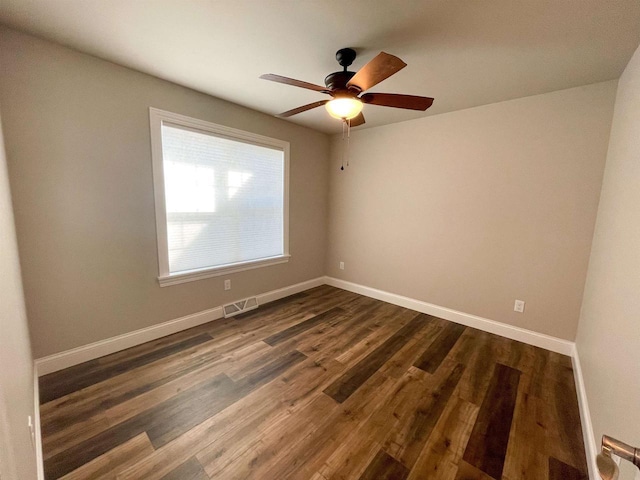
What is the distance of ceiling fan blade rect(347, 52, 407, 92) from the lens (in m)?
1.35

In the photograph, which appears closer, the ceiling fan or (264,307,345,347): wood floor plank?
the ceiling fan

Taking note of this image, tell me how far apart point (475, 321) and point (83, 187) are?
4.02m

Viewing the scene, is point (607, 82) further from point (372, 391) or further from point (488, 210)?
point (372, 391)

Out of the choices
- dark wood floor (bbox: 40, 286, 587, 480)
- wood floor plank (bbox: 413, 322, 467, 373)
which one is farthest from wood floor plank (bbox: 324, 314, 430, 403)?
wood floor plank (bbox: 413, 322, 467, 373)

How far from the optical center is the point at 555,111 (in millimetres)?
2342

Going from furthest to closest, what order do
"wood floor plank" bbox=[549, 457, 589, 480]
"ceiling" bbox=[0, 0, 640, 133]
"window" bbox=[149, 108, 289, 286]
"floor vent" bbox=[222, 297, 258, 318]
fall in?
"floor vent" bbox=[222, 297, 258, 318], "window" bbox=[149, 108, 289, 286], "ceiling" bbox=[0, 0, 640, 133], "wood floor plank" bbox=[549, 457, 589, 480]

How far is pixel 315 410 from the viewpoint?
5.64ft

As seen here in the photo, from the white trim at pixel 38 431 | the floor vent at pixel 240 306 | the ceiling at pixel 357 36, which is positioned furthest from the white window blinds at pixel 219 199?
the white trim at pixel 38 431

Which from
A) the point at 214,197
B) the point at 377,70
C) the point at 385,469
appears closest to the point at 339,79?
the point at 377,70

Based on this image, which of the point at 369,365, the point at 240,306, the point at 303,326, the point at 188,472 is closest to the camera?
the point at 188,472

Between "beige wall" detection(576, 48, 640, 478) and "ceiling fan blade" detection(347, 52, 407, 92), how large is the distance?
1.40 m

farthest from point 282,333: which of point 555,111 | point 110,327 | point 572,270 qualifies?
point 555,111

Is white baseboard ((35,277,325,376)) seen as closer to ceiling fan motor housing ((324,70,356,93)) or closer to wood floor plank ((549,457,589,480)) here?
ceiling fan motor housing ((324,70,356,93))

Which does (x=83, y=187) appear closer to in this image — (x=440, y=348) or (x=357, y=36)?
(x=357, y=36)
